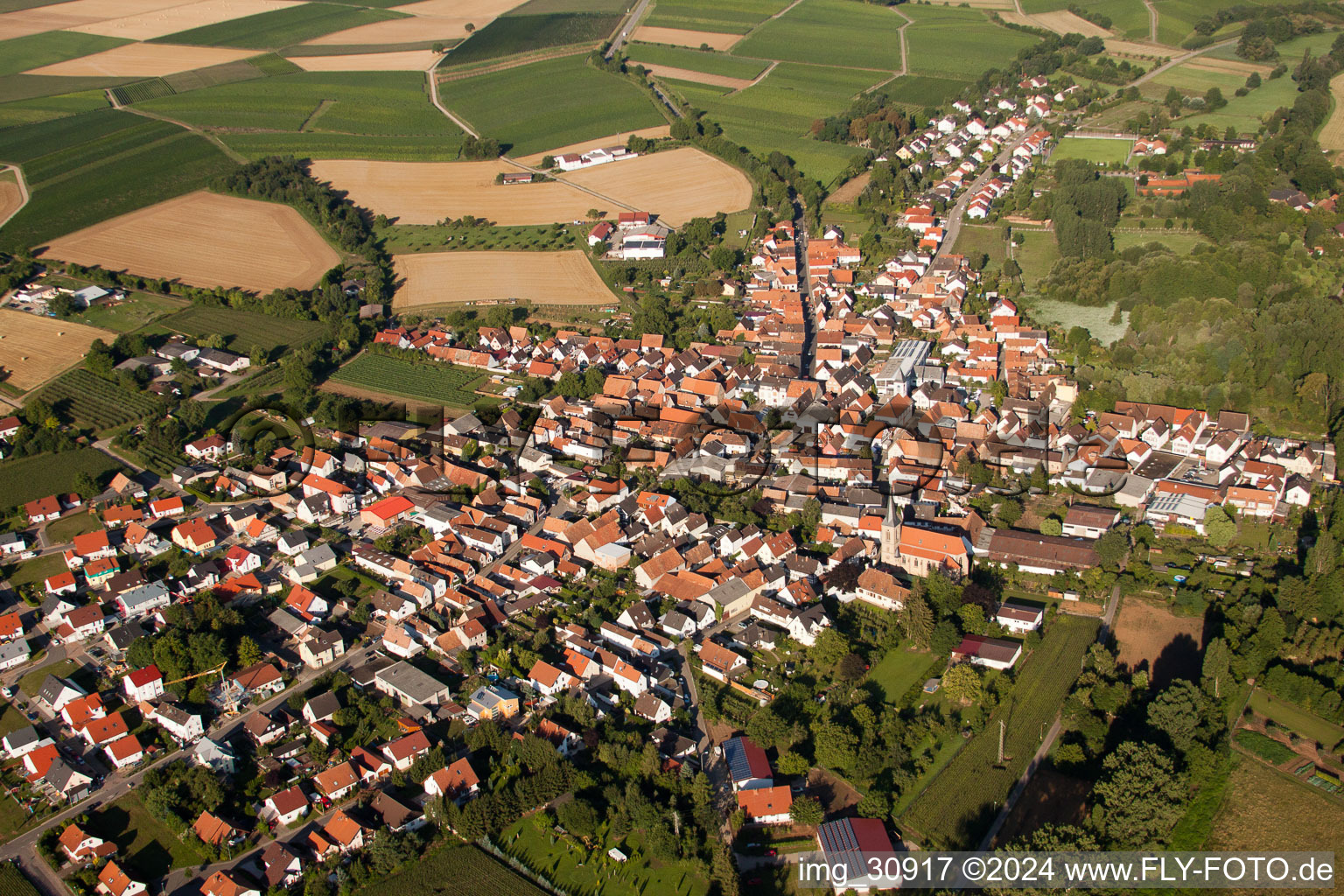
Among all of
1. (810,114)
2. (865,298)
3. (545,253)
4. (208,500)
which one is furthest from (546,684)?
(810,114)

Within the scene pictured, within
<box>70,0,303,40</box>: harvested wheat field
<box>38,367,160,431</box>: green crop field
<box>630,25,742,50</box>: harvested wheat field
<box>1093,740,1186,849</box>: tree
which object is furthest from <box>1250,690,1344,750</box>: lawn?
<box>70,0,303,40</box>: harvested wheat field

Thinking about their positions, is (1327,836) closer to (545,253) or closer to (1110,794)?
(1110,794)

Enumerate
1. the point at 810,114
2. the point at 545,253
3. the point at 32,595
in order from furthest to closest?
the point at 810,114 → the point at 545,253 → the point at 32,595

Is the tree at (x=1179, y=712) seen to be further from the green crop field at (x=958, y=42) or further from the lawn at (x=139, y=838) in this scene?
the green crop field at (x=958, y=42)

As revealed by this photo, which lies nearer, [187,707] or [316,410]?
[187,707]

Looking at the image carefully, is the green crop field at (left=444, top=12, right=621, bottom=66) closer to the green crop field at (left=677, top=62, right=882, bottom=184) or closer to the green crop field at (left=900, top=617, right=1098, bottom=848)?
the green crop field at (left=677, top=62, right=882, bottom=184)

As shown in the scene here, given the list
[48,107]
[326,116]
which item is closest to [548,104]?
[326,116]
